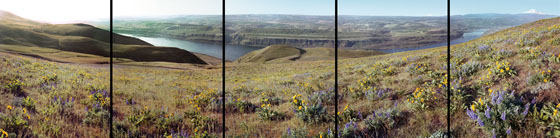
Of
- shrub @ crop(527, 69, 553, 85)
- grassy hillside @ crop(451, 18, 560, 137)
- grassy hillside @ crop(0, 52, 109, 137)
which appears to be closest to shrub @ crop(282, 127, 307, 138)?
grassy hillside @ crop(451, 18, 560, 137)

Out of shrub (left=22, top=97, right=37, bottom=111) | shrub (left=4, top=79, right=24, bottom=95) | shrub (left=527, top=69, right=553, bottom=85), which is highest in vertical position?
shrub (left=527, top=69, right=553, bottom=85)

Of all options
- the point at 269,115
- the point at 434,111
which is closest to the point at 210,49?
the point at 269,115

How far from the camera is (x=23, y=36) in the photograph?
53.8 meters

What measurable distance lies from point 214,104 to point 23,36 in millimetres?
64813

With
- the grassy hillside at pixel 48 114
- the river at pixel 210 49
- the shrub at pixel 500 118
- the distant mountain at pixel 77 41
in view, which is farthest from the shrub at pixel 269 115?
the distant mountain at pixel 77 41

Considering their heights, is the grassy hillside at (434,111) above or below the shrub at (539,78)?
below

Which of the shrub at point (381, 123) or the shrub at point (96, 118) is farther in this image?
the shrub at point (96, 118)

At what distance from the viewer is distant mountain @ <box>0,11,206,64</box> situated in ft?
174

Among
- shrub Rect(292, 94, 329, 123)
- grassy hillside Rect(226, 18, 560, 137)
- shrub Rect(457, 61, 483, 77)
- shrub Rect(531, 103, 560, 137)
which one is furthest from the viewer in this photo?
shrub Rect(457, 61, 483, 77)

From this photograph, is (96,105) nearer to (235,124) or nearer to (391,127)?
(235,124)

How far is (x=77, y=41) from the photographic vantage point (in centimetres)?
6284

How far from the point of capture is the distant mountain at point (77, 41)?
174 feet

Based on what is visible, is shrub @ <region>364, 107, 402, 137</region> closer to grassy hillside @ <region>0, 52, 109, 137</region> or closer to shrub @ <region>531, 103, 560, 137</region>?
shrub @ <region>531, 103, 560, 137</region>

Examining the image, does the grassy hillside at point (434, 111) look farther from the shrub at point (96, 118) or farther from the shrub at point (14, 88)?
the shrub at point (14, 88)
